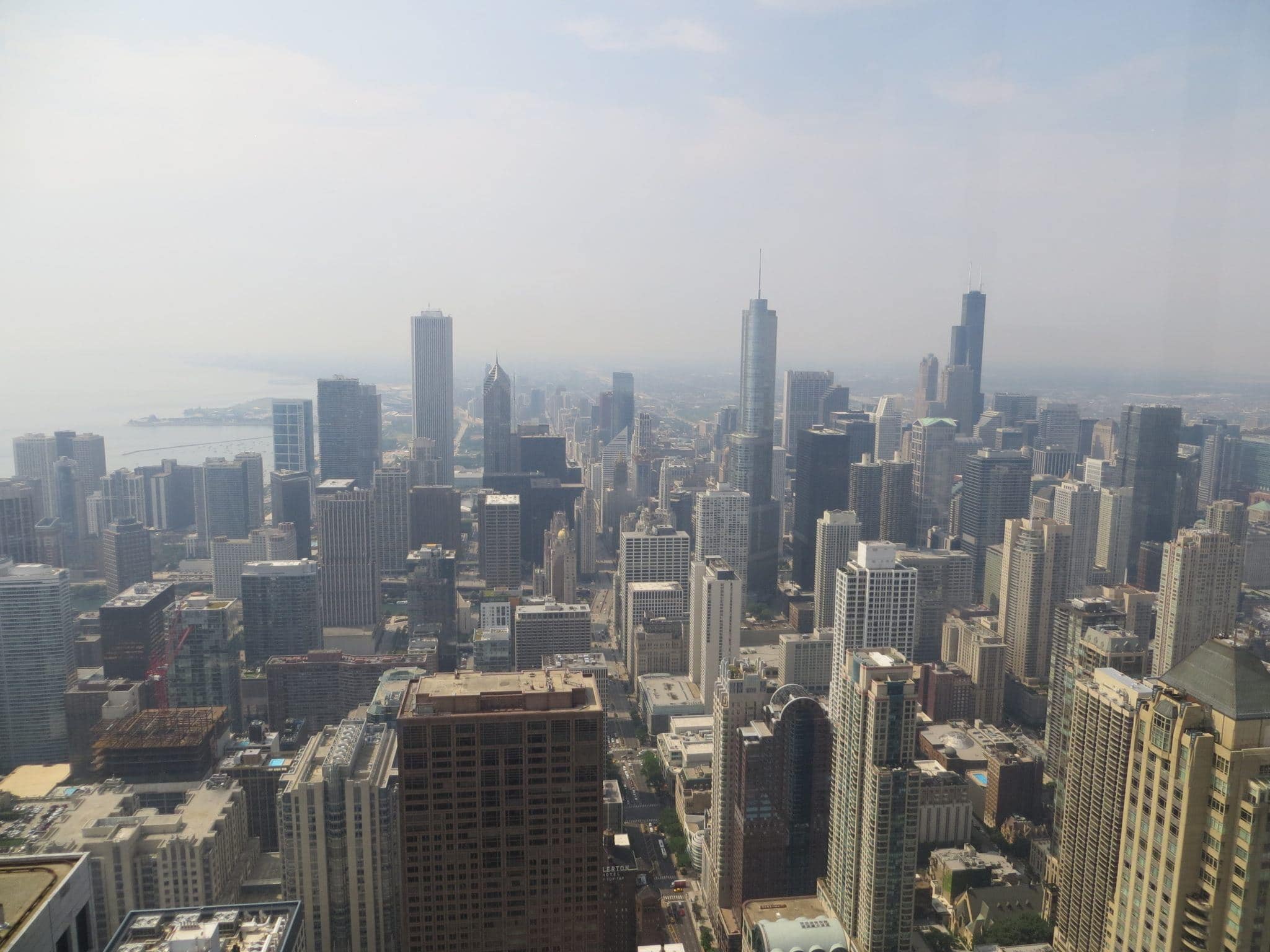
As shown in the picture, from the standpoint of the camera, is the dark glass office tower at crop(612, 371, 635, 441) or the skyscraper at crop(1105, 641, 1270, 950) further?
the dark glass office tower at crop(612, 371, 635, 441)

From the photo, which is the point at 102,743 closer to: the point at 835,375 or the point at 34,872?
the point at 34,872

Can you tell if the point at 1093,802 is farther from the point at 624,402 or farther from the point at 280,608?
the point at 624,402

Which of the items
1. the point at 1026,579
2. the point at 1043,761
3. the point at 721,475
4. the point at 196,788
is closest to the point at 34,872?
the point at 196,788

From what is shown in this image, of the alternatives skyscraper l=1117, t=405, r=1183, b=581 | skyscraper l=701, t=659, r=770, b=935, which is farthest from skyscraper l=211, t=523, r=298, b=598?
skyscraper l=1117, t=405, r=1183, b=581

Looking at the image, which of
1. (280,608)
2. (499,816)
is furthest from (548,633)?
(499,816)

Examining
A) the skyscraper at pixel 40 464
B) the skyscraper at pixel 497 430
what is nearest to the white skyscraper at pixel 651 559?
the skyscraper at pixel 497 430

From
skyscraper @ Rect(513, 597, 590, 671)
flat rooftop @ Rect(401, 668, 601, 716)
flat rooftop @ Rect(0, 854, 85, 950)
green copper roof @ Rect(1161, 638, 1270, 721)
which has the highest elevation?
green copper roof @ Rect(1161, 638, 1270, 721)

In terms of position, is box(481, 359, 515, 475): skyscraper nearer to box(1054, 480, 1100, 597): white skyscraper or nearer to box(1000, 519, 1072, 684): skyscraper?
box(1000, 519, 1072, 684): skyscraper
